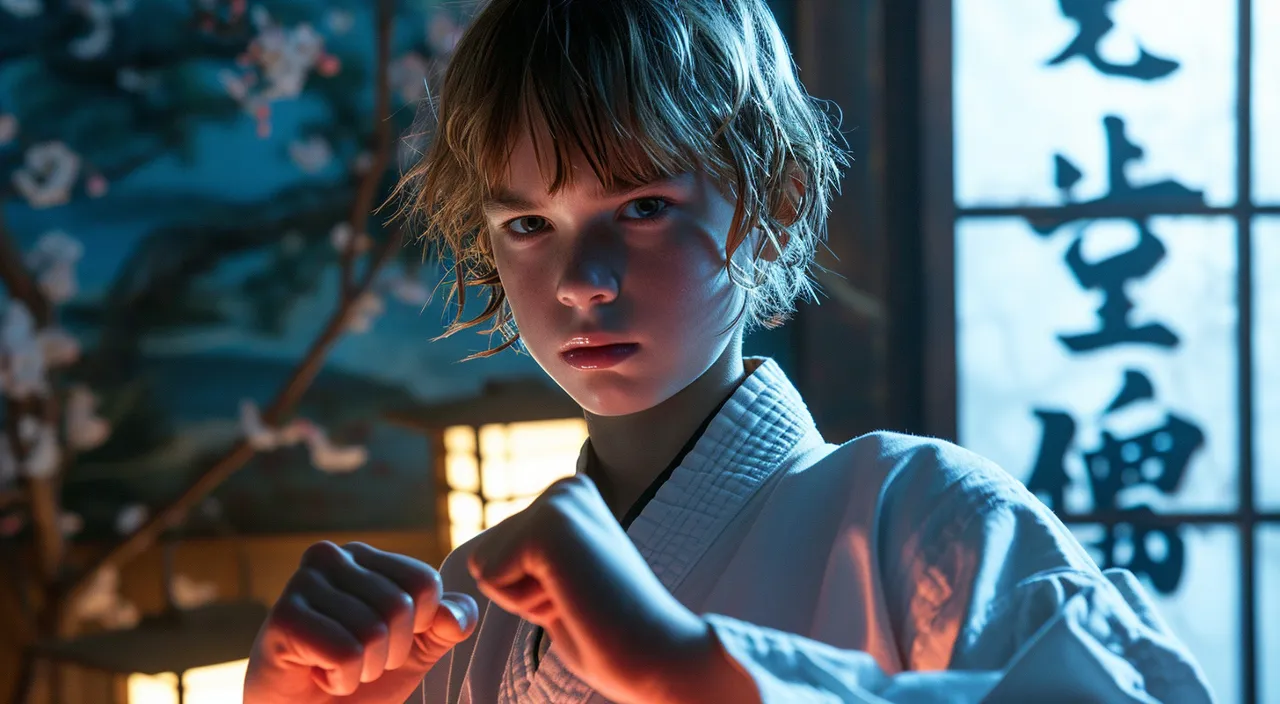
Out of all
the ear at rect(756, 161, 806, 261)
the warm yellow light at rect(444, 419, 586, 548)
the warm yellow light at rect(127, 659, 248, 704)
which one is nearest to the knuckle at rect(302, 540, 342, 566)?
the ear at rect(756, 161, 806, 261)

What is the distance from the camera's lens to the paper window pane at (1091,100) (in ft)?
7.27

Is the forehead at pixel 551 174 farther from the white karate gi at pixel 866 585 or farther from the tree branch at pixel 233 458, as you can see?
the tree branch at pixel 233 458

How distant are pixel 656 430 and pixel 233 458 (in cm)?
180

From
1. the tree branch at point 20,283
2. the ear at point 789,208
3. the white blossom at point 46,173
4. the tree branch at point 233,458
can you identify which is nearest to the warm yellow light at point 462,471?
the tree branch at point 233,458

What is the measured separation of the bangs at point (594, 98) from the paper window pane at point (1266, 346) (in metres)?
1.86

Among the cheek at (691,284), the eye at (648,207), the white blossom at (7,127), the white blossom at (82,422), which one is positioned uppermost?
the white blossom at (7,127)

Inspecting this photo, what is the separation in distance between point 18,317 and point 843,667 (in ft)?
7.35

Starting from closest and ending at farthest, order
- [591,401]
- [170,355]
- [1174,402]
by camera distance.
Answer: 1. [591,401]
2. [1174,402]
3. [170,355]

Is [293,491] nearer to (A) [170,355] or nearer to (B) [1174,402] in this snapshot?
(A) [170,355]

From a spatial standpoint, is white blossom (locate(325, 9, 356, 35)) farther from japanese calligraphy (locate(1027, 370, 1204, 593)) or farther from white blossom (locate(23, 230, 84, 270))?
japanese calligraphy (locate(1027, 370, 1204, 593))

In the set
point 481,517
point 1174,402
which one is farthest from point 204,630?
point 1174,402

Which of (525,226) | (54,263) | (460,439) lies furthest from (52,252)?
(525,226)

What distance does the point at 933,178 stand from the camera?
229 centimetres

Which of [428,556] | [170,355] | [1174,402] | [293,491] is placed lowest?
[428,556]
